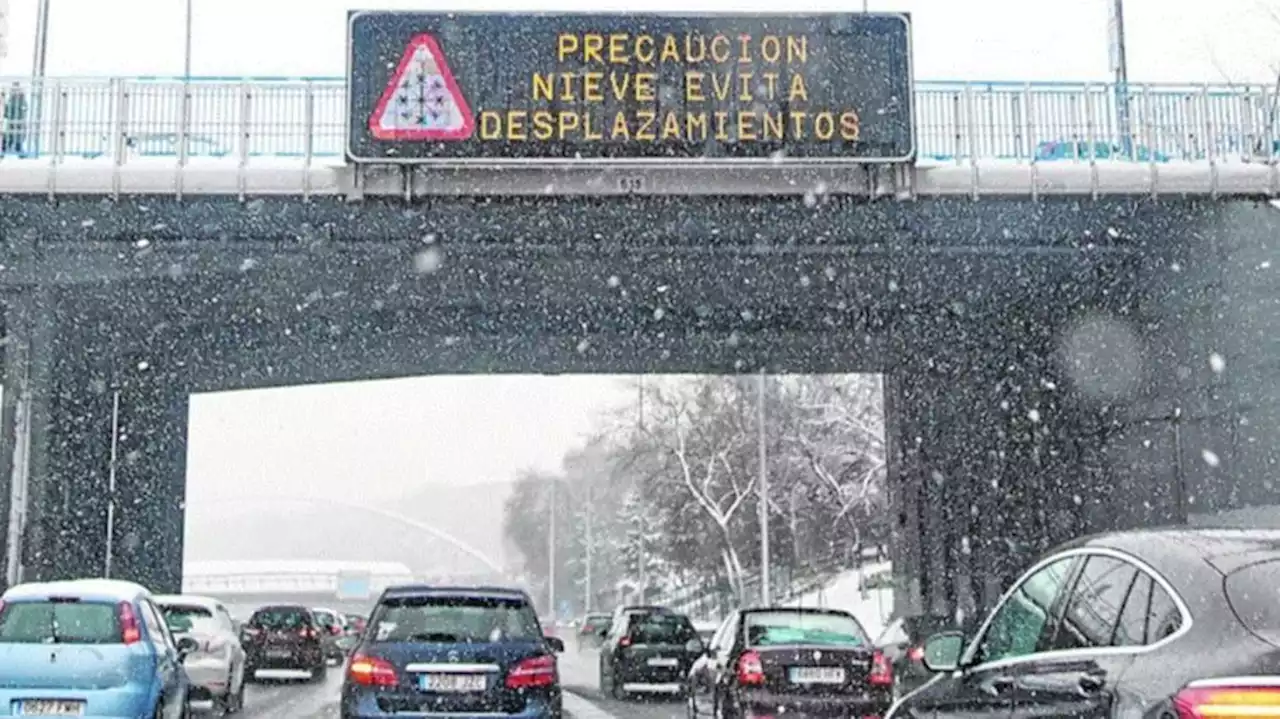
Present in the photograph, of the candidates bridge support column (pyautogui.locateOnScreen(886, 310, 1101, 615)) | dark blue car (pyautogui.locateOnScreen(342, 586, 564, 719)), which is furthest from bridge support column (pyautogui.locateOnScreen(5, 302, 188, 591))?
dark blue car (pyautogui.locateOnScreen(342, 586, 564, 719))

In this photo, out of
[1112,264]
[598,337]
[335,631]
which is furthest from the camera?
[335,631]

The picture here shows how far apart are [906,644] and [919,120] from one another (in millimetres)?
8222

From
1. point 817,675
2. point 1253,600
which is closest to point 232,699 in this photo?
point 817,675

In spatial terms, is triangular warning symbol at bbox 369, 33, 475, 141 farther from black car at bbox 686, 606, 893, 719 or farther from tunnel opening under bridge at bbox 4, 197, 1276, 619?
black car at bbox 686, 606, 893, 719

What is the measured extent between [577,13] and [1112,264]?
34.4 ft

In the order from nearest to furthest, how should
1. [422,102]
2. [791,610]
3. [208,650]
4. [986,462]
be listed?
[791,610] < [208,650] < [422,102] < [986,462]

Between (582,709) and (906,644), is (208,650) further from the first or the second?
(906,644)

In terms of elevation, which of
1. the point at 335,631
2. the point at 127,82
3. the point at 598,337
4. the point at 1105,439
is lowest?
the point at 335,631

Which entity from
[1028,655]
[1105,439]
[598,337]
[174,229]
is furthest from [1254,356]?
[1028,655]

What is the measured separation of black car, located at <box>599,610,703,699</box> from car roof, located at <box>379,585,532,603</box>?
A: 1360 cm

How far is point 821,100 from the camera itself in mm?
23219

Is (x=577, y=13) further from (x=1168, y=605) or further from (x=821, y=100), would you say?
(x=1168, y=605)

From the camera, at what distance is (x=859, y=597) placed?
186ft

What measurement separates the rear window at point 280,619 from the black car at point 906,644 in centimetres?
1277
